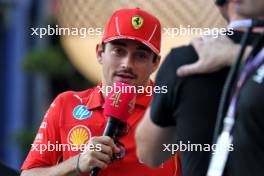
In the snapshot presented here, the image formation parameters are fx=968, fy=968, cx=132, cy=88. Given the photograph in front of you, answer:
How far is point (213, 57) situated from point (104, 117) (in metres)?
1.21

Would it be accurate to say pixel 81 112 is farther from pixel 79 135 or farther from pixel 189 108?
pixel 189 108

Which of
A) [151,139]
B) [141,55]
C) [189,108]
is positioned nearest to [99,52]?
[141,55]

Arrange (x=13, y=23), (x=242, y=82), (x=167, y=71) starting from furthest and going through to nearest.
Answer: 1. (x=13, y=23)
2. (x=167, y=71)
3. (x=242, y=82)

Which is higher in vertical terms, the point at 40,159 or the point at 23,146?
the point at 40,159

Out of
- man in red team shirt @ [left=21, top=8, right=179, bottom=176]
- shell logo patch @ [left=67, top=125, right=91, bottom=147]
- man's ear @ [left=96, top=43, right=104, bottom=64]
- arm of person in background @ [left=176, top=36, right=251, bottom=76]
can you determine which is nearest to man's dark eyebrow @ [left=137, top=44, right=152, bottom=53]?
man in red team shirt @ [left=21, top=8, right=179, bottom=176]

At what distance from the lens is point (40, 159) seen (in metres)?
4.25

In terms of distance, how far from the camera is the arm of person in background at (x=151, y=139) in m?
3.29

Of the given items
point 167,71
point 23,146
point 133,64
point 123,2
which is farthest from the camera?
point 23,146

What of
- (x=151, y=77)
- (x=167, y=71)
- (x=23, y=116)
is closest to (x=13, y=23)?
(x=23, y=116)

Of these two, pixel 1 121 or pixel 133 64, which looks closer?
pixel 133 64

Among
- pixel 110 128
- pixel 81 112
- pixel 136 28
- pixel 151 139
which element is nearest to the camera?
pixel 151 139

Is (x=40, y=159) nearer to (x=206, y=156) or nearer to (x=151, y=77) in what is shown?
(x=151, y=77)

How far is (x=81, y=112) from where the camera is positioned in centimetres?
430

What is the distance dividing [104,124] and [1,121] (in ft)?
28.2
